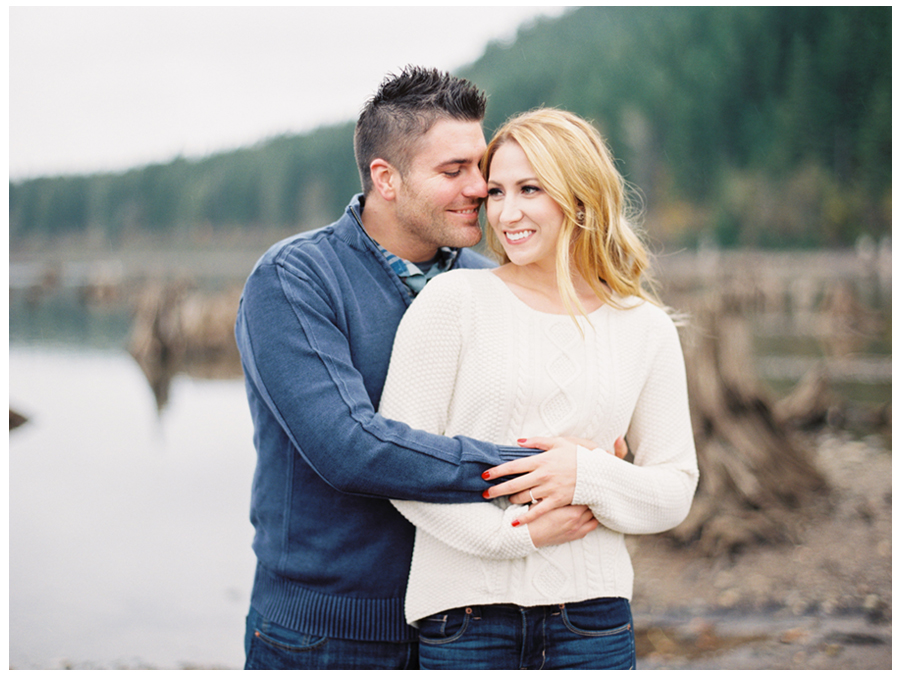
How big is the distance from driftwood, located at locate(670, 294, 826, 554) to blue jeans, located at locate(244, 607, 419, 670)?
411 centimetres

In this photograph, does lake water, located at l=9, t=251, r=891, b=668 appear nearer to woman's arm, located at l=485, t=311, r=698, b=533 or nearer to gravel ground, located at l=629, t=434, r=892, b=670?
gravel ground, located at l=629, t=434, r=892, b=670

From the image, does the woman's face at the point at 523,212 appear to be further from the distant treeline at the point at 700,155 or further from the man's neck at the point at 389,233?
the distant treeline at the point at 700,155

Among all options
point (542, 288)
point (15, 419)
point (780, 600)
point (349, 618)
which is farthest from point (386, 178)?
point (15, 419)

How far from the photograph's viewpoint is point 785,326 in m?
20.7

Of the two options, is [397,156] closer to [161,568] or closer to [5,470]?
[5,470]

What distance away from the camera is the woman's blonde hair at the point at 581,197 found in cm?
201

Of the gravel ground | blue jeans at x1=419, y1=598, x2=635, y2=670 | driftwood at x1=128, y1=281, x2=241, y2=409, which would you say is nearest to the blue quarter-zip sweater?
blue jeans at x1=419, y1=598, x2=635, y2=670

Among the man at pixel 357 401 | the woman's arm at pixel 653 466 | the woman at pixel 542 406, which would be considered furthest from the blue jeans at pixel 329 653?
the woman's arm at pixel 653 466

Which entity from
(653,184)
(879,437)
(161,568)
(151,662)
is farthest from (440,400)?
(653,184)

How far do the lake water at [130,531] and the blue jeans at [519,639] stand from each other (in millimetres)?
3520

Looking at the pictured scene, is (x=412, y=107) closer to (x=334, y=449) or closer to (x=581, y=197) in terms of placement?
(x=581, y=197)

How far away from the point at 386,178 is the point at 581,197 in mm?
661

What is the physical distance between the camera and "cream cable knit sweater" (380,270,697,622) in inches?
77.0

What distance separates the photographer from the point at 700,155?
2199 inches
